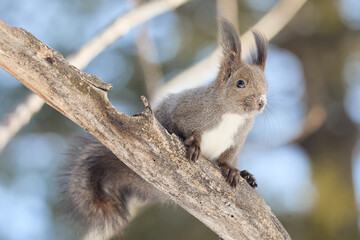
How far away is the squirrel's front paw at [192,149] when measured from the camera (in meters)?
2.34

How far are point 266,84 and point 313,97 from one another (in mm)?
3199

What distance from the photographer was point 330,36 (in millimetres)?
5836

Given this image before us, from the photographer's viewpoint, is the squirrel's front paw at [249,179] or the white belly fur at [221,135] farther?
the squirrel's front paw at [249,179]

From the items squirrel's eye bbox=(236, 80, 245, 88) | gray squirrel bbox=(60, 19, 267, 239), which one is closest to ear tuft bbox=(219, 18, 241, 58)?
gray squirrel bbox=(60, 19, 267, 239)

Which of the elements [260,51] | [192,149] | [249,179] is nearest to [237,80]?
[260,51]

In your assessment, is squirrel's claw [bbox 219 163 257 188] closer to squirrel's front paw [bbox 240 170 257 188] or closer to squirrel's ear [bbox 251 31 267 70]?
squirrel's front paw [bbox 240 170 257 188]

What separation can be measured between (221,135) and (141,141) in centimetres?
62

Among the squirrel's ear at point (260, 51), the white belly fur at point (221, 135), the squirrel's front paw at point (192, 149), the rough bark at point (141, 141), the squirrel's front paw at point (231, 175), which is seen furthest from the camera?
the squirrel's ear at point (260, 51)

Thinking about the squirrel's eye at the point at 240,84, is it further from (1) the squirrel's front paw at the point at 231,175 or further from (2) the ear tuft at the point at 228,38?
(1) the squirrel's front paw at the point at 231,175

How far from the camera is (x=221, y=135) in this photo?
2.63 meters

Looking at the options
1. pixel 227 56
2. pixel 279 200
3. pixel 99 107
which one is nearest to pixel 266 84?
pixel 227 56

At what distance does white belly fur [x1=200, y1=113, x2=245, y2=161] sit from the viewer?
2615 millimetres

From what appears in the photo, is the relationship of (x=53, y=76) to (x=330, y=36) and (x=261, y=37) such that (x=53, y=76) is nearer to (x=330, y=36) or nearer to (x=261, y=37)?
(x=261, y=37)

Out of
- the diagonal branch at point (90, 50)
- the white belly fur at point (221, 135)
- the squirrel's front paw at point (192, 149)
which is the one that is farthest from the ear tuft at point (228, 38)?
the diagonal branch at point (90, 50)
